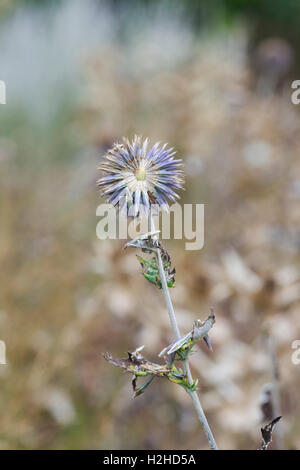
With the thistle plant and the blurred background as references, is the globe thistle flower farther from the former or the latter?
the blurred background

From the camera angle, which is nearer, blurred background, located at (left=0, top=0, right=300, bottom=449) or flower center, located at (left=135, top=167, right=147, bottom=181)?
flower center, located at (left=135, top=167, right=147, bottom=181)

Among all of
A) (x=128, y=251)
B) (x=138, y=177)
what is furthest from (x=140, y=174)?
(x=128, y=251)

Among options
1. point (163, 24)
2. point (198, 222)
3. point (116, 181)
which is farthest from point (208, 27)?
point (116, 181)

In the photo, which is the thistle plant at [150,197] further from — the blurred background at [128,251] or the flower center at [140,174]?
the blurred background at [128,251]

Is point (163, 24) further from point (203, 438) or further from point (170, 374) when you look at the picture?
point (170, 374)

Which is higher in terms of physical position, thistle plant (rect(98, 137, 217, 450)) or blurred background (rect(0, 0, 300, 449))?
blurred background (rect(0, 0, 300, 449))

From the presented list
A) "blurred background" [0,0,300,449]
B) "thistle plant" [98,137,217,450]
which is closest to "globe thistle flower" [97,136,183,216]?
"thistle plant" [98,137,217,450]
